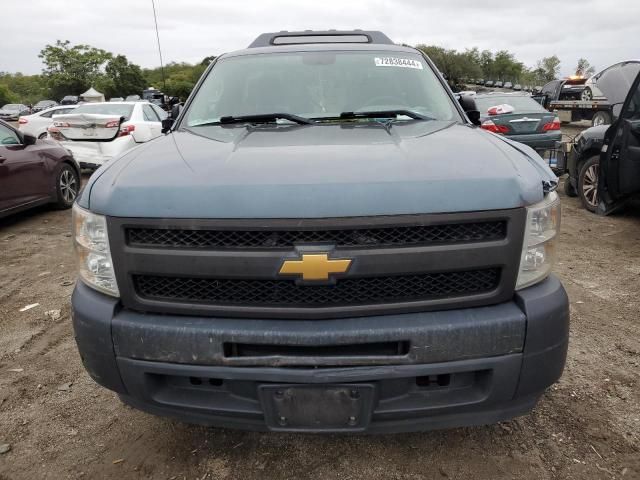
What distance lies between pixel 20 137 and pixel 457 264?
7.08 meters

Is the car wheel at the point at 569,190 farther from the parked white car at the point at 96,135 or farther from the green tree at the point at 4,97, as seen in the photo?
the green tree at the point at 4,97

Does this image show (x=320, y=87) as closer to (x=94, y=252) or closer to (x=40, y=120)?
(x=94, y=252)

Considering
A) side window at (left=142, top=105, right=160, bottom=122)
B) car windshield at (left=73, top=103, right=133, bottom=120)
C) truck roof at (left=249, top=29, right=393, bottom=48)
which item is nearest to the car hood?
truck roof at (left=249, top=29, right=393, bottom=48)

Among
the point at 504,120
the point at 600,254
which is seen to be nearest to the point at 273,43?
the point at 600,254

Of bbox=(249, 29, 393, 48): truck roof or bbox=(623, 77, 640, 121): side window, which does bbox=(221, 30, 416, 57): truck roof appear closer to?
bbox=(249, 29, 393, 48): truck roof

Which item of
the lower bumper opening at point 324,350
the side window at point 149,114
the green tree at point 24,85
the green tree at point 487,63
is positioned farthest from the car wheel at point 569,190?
the green tree at point 24,85

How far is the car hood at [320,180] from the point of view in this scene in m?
1.83

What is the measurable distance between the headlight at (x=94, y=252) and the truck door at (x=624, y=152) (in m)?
5.40

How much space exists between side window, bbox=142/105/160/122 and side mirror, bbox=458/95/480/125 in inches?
342

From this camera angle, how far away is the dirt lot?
92.1 inches

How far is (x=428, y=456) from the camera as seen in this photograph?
240 cm

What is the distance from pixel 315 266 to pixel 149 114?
1032 cm

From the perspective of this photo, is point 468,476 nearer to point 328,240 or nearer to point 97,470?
point 328,240

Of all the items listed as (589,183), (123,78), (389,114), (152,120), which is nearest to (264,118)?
(389,114)
